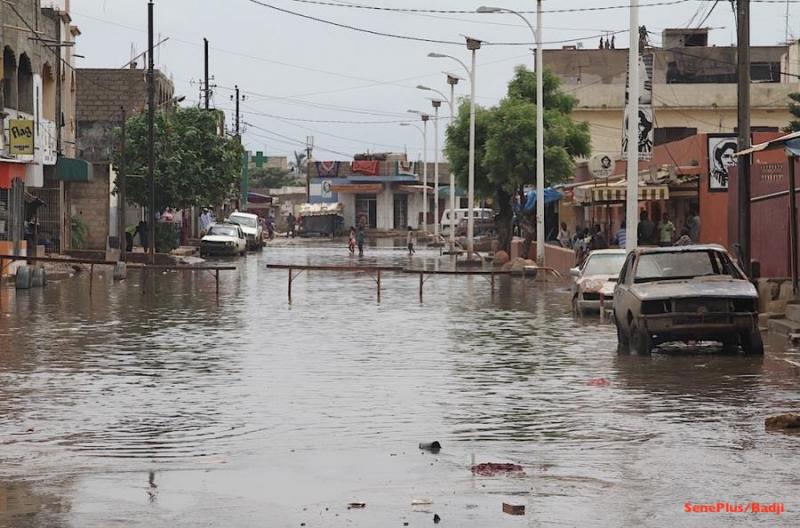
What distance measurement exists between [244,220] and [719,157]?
153 feet

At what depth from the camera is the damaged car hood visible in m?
20.0

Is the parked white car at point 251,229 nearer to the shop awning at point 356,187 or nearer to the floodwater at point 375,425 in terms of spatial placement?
the shop awning at point 356,187

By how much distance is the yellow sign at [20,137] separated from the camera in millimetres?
46031

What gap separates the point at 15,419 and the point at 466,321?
A: 51.9 ft

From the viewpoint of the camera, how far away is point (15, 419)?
14086 mm

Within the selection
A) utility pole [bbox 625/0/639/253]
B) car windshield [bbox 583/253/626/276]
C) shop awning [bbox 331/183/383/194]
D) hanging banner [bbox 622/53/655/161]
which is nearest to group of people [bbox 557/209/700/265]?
hanging banner [bbox 622/53/655/161]

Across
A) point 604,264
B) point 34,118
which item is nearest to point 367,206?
point 34,118

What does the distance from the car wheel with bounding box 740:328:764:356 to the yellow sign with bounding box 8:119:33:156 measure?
1196 inches

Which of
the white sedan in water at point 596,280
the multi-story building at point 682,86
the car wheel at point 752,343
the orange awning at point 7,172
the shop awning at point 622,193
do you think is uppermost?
the multi-story building at point 682,86

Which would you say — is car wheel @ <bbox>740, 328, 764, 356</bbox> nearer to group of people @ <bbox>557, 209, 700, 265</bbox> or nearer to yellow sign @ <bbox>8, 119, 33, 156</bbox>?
group of people @ <bbox>557, 209, 700, 265</bbox>

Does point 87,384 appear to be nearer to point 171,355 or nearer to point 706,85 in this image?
point 171,355

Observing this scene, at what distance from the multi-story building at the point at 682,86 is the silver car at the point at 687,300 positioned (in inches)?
1902

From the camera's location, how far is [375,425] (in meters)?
13.7

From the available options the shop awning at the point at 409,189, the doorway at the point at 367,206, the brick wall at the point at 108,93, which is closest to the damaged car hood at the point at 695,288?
the brick wall at the point at 108,93
